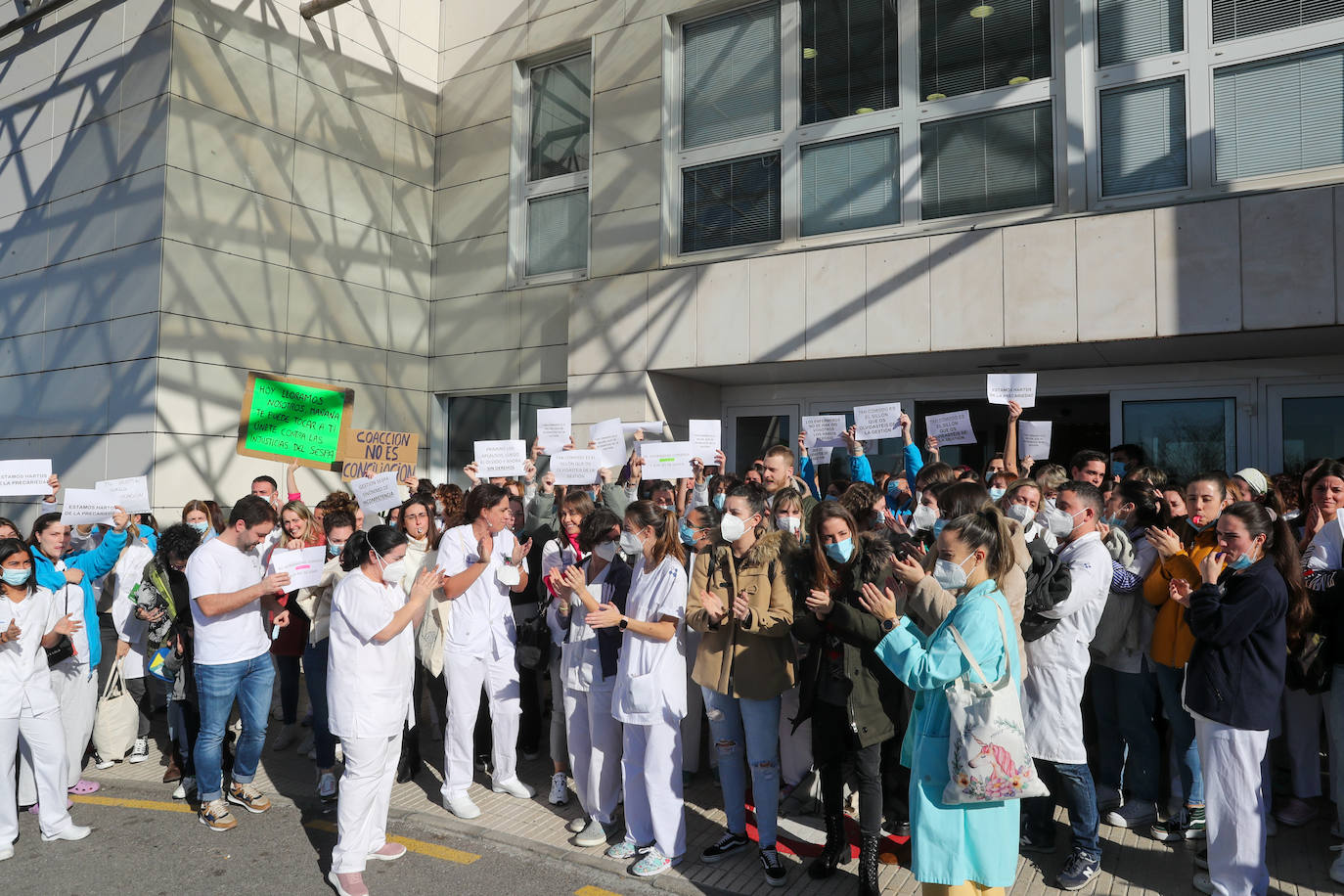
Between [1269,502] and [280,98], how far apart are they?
12.5m

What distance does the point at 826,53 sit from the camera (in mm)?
11195

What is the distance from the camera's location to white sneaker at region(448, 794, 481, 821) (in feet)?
19.1

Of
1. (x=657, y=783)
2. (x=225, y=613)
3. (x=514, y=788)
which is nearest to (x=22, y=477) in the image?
(x=225, y=613)

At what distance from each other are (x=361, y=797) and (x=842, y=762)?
255 cm

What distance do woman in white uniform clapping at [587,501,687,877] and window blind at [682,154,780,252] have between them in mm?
7140

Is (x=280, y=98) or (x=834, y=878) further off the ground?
(x=280, y=98)

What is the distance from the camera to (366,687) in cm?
490

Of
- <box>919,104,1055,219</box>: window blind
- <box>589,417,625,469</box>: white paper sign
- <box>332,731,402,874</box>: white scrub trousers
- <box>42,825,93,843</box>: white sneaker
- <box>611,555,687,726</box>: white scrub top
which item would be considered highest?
<box>919,104,1055,219</box>: window blind

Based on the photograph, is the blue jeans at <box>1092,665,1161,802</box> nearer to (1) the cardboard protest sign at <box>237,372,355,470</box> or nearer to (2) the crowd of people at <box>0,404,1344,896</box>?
(2) the crowd of people at <box>0,404,1344,896</box>

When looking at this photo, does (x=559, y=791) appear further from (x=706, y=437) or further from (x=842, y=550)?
(x=706, y=437)

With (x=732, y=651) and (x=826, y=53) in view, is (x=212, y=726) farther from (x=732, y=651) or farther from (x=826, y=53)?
(x=826, y=53)

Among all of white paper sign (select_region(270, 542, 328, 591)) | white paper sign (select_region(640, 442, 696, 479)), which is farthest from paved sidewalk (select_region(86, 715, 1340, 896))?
white paper sign (select_region(640, 442, 696, 479))

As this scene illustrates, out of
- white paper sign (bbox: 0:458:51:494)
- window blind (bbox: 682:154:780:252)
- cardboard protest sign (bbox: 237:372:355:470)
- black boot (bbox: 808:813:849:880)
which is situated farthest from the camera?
window blind (bbox: 682:154:780:252)

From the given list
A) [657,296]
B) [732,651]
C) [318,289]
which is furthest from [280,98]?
[732,651]
